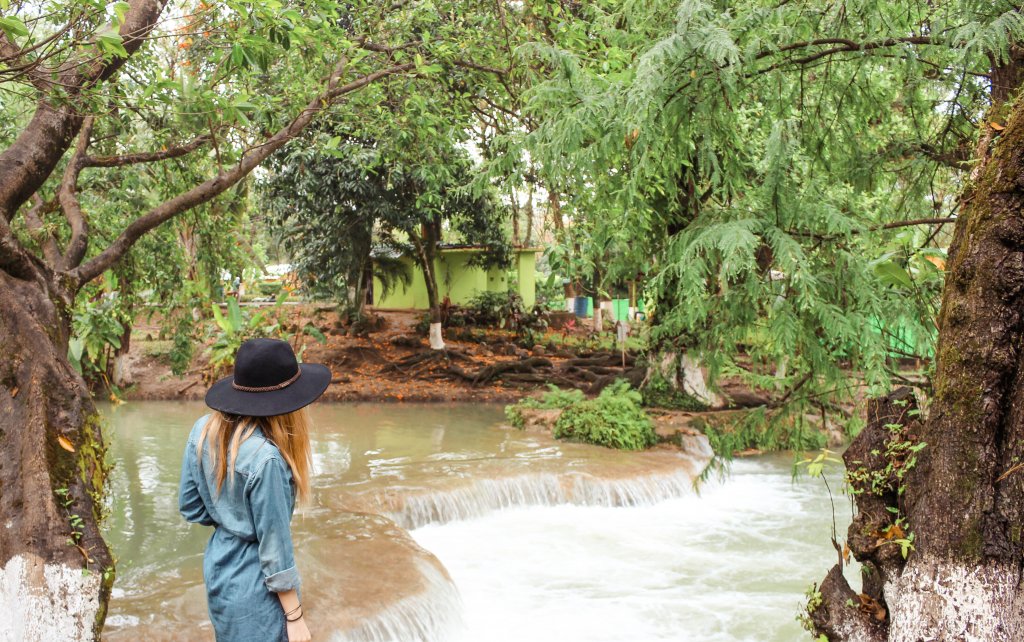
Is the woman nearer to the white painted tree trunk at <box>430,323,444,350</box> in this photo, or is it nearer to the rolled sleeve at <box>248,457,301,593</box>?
the rolled sleeve at <box>248,457,301,593</box>

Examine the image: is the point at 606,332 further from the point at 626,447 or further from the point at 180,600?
the point at 180,600

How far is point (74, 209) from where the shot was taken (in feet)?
21.0

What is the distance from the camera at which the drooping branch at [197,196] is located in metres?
6.07

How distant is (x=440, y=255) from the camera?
24.5 meters

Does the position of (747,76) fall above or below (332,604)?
above

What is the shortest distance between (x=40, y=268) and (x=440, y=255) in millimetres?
19378

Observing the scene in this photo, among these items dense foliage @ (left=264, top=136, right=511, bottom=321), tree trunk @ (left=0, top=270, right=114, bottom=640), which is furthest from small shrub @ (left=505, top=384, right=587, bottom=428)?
tree trunk @ (left=0, top=270, right=114, bottom=640)

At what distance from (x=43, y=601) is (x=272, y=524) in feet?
6.76

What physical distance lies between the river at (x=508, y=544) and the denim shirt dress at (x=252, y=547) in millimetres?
2223

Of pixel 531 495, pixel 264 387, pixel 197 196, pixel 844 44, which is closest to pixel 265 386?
pixel 264 387

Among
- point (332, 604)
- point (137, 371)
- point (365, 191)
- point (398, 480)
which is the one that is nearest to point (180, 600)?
point (332, 604)

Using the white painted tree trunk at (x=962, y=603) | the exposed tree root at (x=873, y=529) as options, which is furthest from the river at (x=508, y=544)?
the white painted tree trunk at (x=962, y=603)

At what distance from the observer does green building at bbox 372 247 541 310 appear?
81.3ft

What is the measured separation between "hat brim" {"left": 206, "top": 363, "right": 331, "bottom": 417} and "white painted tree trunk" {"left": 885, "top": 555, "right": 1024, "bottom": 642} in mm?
2617
